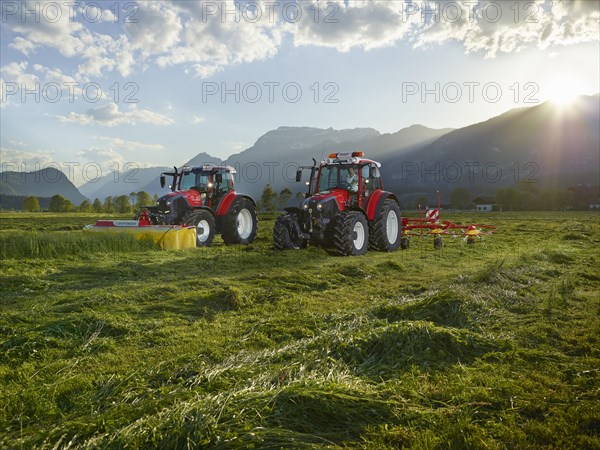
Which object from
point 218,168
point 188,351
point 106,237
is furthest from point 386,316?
point 218,168

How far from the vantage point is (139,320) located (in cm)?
558

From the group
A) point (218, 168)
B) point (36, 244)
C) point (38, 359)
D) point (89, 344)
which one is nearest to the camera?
point (38, 359)

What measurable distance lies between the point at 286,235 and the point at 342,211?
5.70 feet

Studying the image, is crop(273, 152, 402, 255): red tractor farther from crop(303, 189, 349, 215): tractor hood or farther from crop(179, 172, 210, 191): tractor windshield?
crop(179, 172, 210, 191): tractor windshield

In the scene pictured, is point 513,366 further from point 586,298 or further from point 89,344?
point 89,344

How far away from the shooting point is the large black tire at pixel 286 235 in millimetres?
12383

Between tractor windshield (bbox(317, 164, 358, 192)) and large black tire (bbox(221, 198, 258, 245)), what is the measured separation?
358 centimetres

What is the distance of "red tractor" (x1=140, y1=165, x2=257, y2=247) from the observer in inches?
559

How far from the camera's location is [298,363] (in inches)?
145

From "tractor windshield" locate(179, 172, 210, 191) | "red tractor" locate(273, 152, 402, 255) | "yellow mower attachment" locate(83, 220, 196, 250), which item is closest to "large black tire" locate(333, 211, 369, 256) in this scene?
"red tractor" locate(273, 152, 402, 255)

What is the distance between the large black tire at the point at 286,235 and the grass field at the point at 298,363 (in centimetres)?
398

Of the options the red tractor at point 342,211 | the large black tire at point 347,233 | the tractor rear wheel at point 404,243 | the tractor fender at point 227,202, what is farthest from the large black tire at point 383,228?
the tractor fender at point 227,202

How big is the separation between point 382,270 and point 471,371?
20.1 ft

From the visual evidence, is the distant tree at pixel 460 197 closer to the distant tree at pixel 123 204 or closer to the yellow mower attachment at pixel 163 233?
the distant tree at pixel 123 204
